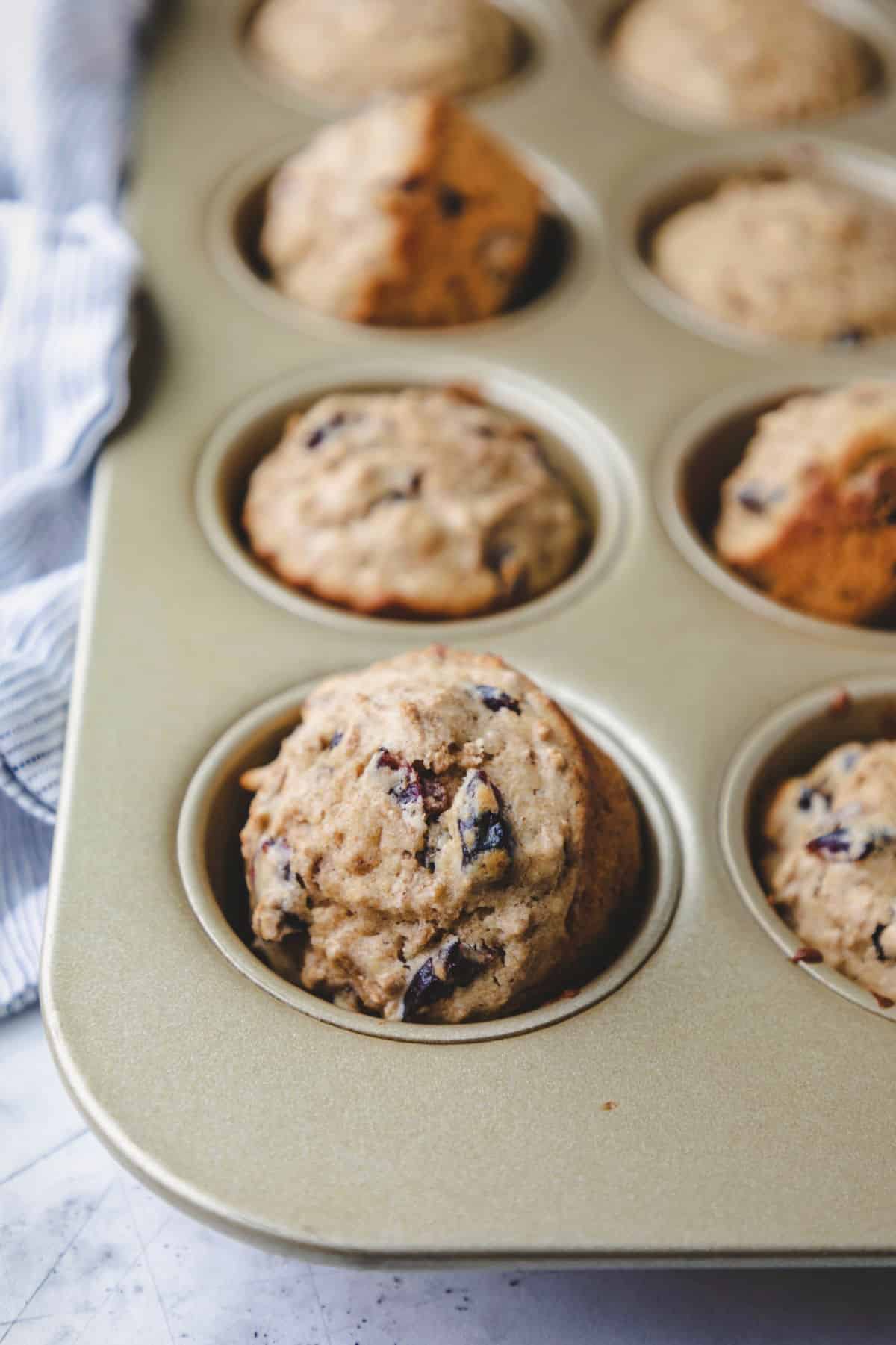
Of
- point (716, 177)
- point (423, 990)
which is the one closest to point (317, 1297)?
point (423, 990)

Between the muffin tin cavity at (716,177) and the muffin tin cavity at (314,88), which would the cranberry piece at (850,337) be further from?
the muffin tin cavity at (314,88)

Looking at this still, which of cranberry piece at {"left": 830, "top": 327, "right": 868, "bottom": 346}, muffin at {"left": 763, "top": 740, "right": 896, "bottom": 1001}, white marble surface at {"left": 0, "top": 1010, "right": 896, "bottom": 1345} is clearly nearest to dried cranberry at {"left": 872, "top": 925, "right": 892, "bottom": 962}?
muffin at {"left": 763, "top": 740, "right": 896, "bottom": 1001}

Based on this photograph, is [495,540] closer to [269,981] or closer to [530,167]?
[269,981]

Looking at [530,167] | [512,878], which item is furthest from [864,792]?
[530,167]

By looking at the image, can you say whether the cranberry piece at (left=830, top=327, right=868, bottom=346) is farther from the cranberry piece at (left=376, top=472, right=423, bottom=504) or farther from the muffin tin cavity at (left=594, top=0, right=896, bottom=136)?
the cranberry piece at (left=376, top=472, right=423, bottom=504)

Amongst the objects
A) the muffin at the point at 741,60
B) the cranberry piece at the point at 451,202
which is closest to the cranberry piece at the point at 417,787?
the cranberry piece at the point at 451,202

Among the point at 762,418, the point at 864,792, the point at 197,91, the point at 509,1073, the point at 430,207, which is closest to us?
the point at 509,1073
